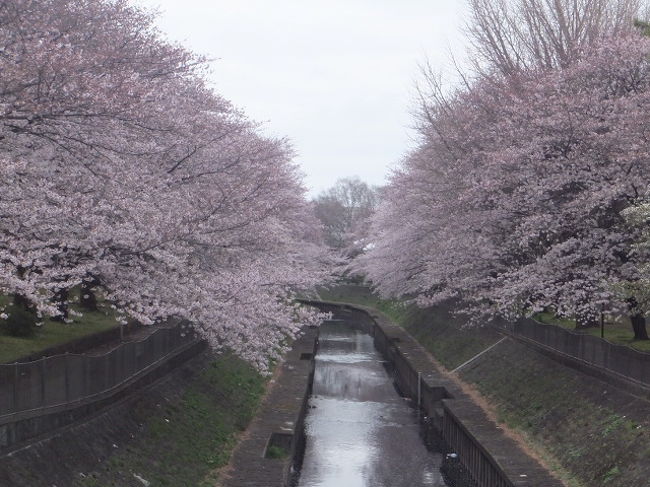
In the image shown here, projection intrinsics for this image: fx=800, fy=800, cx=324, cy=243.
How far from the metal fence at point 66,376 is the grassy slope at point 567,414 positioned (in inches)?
387

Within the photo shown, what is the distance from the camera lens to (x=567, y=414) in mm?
20359

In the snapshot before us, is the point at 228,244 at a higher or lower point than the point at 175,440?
higher

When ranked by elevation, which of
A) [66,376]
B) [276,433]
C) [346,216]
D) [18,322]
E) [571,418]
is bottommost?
[276,433]

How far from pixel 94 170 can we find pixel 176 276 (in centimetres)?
278

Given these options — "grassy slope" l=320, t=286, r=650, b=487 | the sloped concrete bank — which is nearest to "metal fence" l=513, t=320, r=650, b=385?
"grassy slope" l=320, t=286, r=650, b=487

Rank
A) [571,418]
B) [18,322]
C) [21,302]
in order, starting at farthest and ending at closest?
1. [21,302]
2. [571,418]
3. [18,322]

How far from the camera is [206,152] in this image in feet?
69.5

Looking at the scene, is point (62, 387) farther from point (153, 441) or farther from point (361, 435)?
point (361, 435)

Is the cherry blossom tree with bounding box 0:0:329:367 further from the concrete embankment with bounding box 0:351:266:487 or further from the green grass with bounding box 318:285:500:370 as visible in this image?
the green grass with bounding box 318:285:500:370

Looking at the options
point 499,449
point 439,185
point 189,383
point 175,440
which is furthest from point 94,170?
point 439,185

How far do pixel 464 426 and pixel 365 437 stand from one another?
496cm

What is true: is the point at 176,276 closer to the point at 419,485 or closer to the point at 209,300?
the point at 209,300

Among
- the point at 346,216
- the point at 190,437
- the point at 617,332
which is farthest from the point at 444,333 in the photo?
the point at 346,216

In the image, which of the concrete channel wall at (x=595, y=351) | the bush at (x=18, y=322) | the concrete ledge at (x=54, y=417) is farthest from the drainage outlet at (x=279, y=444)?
the concrete channel wall at (x=595, y=351)
